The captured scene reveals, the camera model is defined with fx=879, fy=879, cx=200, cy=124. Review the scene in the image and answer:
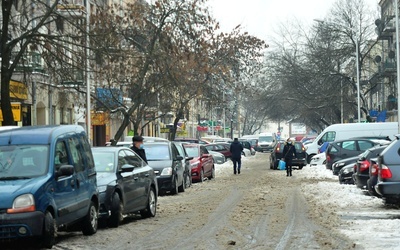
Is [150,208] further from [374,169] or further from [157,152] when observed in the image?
[157,152]

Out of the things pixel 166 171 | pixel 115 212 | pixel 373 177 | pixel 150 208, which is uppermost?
pixel 373 177

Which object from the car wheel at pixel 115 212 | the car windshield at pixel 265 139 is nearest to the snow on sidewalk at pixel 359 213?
the car wheel at pixel 115 212

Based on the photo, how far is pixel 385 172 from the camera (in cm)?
1697

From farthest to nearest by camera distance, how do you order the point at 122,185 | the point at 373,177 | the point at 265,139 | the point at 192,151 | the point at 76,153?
the point at 265,139 < the point at 192,151 < the point at 373,177 < the point at 122,185 < the point at 76,153

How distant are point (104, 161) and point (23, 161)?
4003mm

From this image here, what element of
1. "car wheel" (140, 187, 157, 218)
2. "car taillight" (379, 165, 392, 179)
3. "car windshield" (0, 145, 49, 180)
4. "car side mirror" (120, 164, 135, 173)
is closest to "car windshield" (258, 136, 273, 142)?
"car wheel" (140, 187, 157, 218)

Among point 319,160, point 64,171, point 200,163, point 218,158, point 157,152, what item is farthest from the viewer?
point 218,158

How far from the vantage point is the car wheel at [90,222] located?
45.4ft

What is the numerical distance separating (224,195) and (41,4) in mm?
7317

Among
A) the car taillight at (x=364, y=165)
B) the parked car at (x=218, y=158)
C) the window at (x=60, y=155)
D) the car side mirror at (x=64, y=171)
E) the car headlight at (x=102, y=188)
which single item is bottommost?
the parked car at (x=218, y=158)

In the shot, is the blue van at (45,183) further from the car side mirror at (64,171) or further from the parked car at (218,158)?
the parked car at (218,158)

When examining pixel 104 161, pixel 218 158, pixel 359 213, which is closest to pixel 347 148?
pixel 359 213

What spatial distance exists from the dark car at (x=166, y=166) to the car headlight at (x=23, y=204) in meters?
12.3

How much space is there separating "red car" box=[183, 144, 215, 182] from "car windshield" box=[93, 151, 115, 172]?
54.1ft
